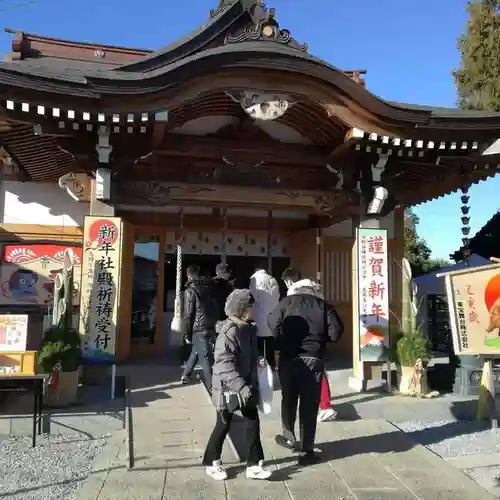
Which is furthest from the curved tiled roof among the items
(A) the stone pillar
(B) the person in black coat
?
(B) the person in black coat

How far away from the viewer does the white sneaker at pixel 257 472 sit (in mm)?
4441

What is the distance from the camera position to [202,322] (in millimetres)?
7117

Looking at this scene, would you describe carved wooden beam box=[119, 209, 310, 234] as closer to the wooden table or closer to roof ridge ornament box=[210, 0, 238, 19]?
roof ridge ornament box=[210, 0, 238, 19]

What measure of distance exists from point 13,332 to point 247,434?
3.19m

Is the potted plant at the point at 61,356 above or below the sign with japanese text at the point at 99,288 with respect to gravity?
below

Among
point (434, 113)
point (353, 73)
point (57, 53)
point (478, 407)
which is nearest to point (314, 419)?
point (478, 407)

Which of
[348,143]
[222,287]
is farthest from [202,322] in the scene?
[348,143]

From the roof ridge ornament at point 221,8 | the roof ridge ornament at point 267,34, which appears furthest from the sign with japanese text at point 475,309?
the roof ridge ornament at point 221,8

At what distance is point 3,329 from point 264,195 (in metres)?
4.11

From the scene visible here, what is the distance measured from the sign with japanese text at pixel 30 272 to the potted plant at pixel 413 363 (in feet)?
18.3

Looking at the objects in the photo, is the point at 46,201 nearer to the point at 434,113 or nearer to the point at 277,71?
the point at 277,71

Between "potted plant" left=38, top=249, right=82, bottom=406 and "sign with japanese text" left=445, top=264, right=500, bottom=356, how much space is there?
491 cm

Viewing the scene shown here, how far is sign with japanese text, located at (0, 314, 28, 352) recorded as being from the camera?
5.88m

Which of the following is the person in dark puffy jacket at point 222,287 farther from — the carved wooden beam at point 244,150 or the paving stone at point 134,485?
the paving stone at point 134,485
